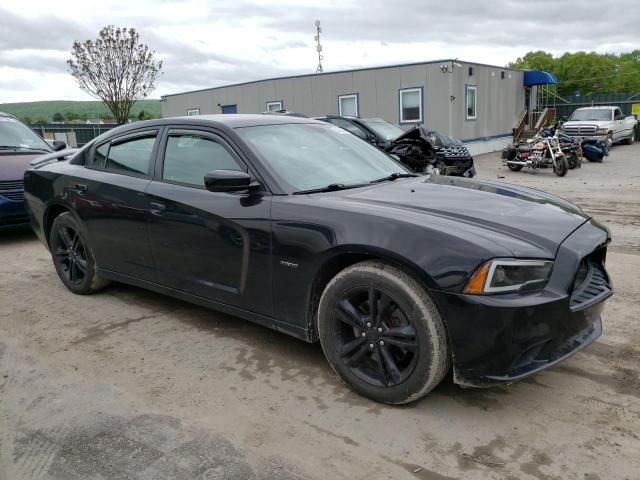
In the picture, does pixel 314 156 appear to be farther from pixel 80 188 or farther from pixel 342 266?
pixel 80 188

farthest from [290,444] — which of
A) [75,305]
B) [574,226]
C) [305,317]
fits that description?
[75,305]

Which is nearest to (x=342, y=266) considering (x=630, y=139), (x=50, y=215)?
(x=50, y=215)

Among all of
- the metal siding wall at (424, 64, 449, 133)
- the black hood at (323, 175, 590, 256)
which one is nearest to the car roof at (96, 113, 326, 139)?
the black hood at (323, 175, 590, 256)

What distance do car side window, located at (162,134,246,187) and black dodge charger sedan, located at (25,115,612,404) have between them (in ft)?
0.03

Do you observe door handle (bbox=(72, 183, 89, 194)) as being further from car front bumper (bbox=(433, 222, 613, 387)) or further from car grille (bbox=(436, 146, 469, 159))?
car grille (bbox=(436, 146, 469, 159))

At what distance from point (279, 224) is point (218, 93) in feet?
76.4

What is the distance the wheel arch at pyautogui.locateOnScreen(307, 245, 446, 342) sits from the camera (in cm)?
266

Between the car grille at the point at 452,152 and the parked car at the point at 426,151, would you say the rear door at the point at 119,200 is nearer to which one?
the parked car at the point at 426,151

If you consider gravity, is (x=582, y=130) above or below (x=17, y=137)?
below

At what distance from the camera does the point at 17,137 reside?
Result: 8062 mm

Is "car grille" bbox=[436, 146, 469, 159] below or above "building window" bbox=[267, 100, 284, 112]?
below

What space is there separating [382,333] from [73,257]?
3.24 m

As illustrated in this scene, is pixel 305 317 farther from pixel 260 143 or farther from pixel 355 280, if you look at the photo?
pixel 260 143

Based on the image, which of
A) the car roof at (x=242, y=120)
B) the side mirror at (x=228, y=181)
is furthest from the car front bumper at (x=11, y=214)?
the side mirror at (x=228, y=181)
